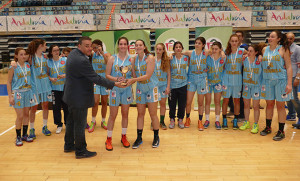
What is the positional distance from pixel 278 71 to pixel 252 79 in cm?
47

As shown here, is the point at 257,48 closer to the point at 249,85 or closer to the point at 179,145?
the point at 249,85

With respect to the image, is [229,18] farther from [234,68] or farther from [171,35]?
[234,68]

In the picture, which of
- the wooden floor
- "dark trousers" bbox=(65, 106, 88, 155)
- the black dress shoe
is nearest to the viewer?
the wooden floor

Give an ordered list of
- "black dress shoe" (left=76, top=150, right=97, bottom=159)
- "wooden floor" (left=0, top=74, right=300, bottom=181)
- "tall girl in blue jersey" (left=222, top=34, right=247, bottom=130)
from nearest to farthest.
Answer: "wooden floor" (left=0, top=74, right=300, bottom=181), "black dress shoe" (left=76, top=150, right=97, bottom=159), "tall girl in blue jersey" (left=222, top=34, right=247, bottom=130)

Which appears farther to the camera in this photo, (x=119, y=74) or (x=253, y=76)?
(x=253, y=76)

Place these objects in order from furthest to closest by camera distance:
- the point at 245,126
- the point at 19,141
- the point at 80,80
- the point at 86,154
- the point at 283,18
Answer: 1. the point at 283,18
2. the point at 245,126
3. the point at 19,141
4. the point at 86,154
5. the point at 80,80

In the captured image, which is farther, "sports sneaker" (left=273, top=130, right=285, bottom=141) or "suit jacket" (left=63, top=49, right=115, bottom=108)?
"sports sneaker" (left=273, top=130, right=285, bottom=141)

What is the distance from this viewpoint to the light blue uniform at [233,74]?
423 centimetres

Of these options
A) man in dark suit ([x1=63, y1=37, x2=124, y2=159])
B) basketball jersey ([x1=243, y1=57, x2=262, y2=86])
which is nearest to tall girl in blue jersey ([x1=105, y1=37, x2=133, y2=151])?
man in dark suit ([x1=63, y1=37, x2=124, y2=159])

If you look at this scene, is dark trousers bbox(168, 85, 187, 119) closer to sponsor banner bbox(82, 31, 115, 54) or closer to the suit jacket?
the suit jacket

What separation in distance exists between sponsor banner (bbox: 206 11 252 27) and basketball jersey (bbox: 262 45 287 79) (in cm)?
699

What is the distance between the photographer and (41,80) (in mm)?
4066

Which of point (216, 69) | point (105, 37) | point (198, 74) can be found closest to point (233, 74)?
point (216, 69)

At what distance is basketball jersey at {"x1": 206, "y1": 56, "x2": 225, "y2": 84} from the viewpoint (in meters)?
4.30
